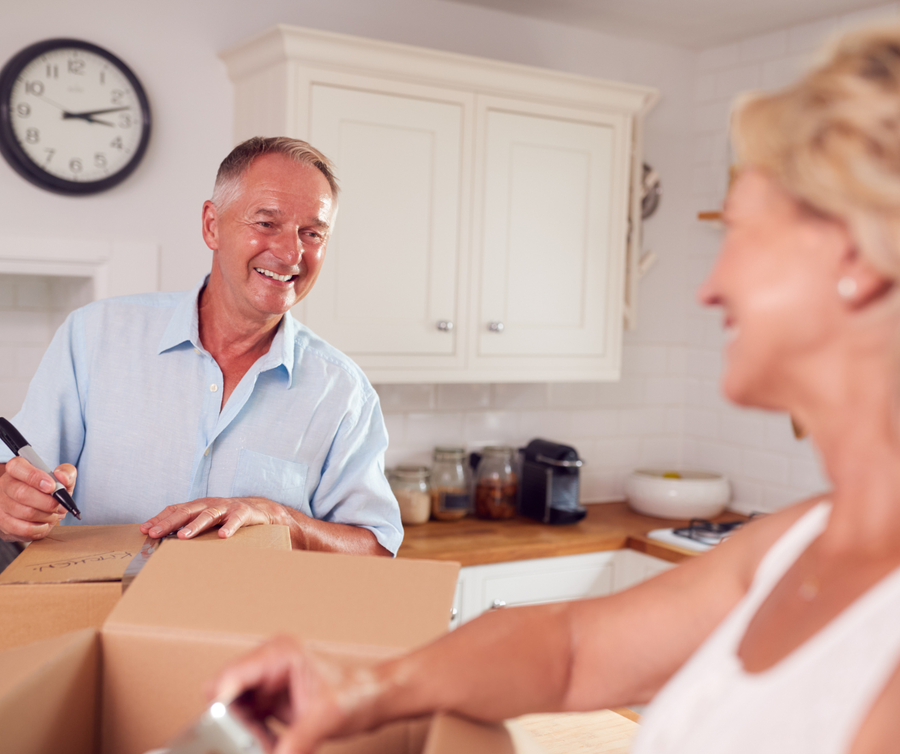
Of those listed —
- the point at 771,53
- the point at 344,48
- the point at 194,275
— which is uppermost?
the point at 771,53

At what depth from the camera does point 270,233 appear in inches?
69.0

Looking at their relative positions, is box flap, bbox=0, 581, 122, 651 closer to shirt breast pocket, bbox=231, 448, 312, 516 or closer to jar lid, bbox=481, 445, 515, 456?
shirt breast pocket, bbox=231, 448, 312, 516

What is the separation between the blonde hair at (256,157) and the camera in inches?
68.0

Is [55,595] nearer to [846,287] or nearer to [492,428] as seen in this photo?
[846,287]

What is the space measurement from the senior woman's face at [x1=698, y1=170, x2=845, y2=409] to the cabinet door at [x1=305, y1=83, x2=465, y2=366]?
194 cm

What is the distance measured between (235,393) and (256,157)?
1.53 ft

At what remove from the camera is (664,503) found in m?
3.09

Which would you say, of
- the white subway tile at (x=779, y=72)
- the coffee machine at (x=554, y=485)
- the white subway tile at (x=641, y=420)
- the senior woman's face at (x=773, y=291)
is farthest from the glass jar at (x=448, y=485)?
the senior woman's face at (x=773, y=291)

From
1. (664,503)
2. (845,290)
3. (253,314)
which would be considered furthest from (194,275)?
(845,290)

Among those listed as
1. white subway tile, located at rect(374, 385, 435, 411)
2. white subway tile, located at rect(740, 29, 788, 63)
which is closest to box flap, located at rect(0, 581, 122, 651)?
white subway tile, located at rect(374, 385, 435, 411)

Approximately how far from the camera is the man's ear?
1823 millimetres

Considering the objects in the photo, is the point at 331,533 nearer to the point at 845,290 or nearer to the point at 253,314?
the point at 253,314

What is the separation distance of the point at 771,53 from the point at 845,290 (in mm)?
2972

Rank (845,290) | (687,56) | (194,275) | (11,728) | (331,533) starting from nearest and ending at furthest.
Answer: (845,290) < (11,728) < (331,533) < (194,275) < (687,56)
